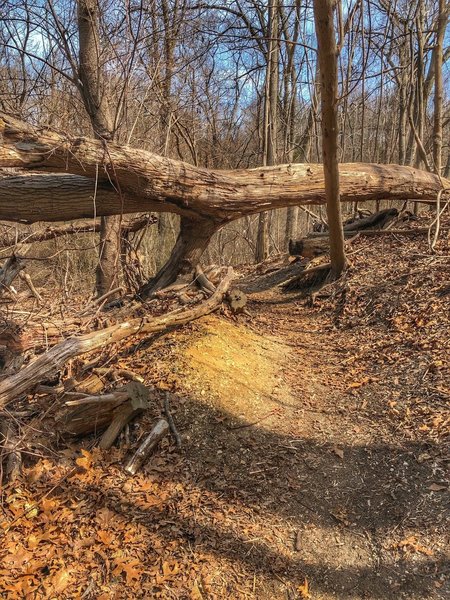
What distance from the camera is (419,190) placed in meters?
8.00

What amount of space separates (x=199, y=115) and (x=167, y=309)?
27.0ft

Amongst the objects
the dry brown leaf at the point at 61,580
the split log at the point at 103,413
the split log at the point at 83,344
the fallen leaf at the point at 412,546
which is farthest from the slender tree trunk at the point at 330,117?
the dry brown leaf at the point at 61,580

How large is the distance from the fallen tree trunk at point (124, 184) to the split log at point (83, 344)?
1.42 m

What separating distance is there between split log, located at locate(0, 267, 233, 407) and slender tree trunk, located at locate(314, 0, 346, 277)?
7.27 ft

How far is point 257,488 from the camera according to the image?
307cm

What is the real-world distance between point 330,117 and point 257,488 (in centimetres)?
415

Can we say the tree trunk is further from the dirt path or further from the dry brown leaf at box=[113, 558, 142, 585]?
the dry brown leaf at box=[113, 558, 142, 585]

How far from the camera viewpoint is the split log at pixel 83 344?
11.0 feet

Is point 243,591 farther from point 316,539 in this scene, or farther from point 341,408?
point 341,408

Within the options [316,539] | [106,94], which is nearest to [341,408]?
[316,539]

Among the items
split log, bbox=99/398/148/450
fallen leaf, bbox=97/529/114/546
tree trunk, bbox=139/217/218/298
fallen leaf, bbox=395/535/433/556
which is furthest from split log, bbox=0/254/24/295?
fallen leaf, bbox=395/535/433/556

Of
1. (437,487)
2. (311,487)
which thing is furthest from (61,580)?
(437,487)

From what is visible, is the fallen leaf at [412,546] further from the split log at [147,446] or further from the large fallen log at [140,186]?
the large fallen log at [140,186]

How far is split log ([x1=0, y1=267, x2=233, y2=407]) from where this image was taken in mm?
3368
